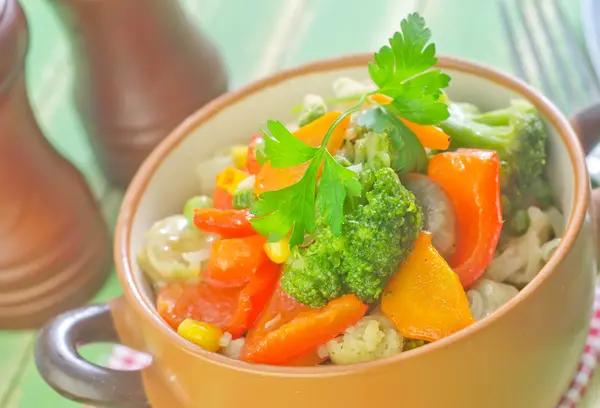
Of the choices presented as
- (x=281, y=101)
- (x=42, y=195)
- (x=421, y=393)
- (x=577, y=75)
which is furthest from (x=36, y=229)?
(x=577, y=75)

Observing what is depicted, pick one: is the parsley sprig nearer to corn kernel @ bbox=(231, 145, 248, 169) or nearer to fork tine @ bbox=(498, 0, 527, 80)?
corn kernel @ bbox=(231, 145, 248, 169)

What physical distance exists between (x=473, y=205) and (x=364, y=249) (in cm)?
19

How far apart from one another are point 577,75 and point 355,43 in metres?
0.58

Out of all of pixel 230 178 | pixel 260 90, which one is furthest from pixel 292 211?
pixel 260 90

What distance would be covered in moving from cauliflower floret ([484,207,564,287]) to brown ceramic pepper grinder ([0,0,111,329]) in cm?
84

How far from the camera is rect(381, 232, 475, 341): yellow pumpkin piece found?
94cm

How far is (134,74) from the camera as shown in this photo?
63.6 inches

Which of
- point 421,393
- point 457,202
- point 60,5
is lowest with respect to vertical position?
point 421,393

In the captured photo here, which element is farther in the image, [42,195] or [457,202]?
[42,195]

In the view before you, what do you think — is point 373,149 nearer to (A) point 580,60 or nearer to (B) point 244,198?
(B) point 244,198

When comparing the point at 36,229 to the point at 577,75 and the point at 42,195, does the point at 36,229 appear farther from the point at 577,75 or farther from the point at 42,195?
the point at 577,75

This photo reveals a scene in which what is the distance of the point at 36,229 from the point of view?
148 cm

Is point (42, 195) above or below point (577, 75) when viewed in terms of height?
below

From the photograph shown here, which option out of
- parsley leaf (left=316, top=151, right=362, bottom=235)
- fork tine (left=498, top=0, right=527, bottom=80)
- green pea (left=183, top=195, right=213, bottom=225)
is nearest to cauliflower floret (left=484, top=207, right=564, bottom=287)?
parsley leaf (left=316, top=151, right=362, bottom=235)
